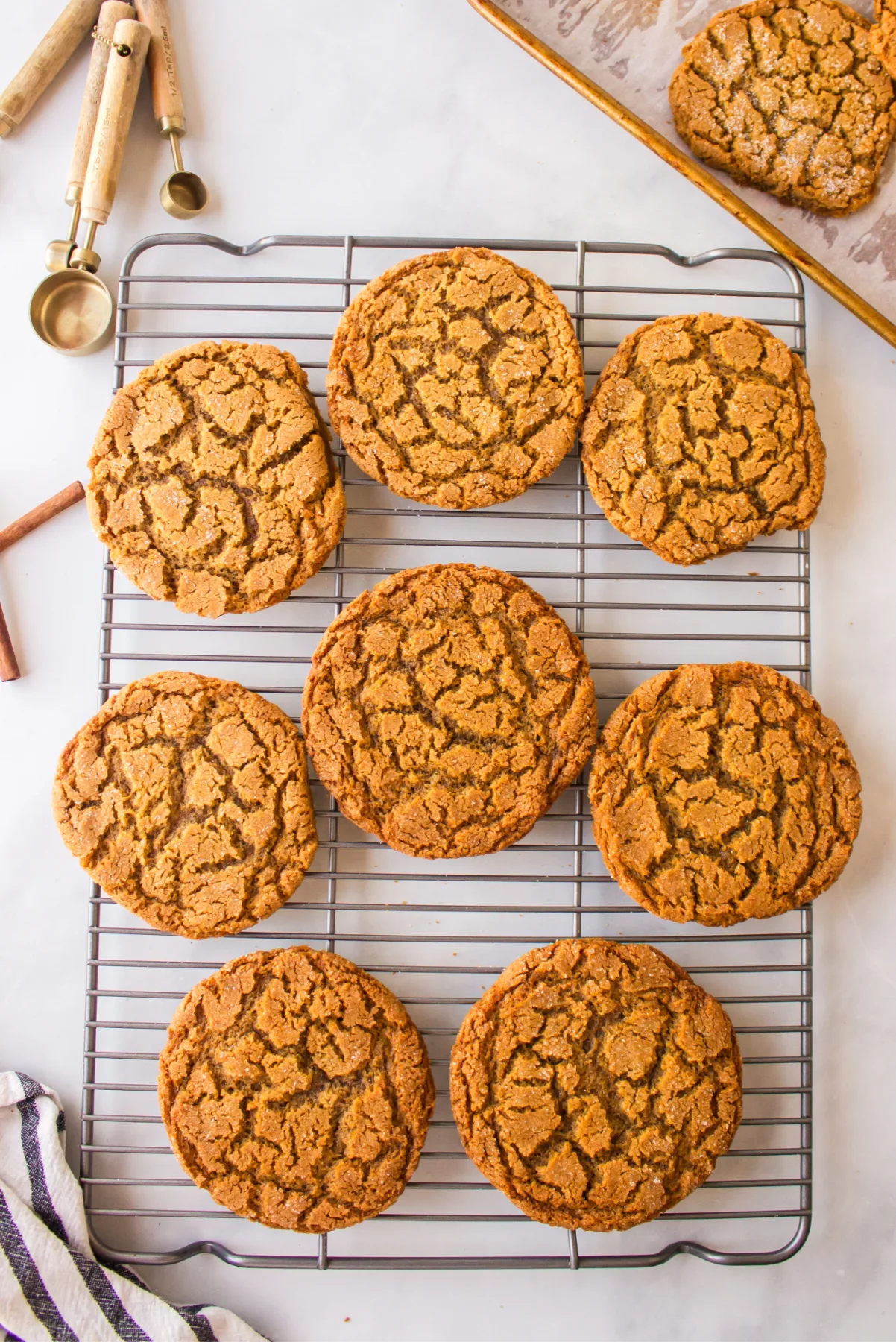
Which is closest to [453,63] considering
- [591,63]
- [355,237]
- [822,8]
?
[591,63]

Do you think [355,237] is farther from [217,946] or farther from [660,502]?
[217,946]

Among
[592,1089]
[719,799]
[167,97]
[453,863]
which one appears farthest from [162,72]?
[592,1089]

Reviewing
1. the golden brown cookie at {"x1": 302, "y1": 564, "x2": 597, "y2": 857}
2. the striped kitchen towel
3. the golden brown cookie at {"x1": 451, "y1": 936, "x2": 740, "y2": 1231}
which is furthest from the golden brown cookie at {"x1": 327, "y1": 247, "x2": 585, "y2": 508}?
the striped kitchen towel

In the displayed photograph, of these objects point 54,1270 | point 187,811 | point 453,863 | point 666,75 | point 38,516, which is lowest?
point 54,1270

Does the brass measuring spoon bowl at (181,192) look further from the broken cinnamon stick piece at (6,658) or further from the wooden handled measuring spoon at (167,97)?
the broken cinnamon stick piece at (6,658)

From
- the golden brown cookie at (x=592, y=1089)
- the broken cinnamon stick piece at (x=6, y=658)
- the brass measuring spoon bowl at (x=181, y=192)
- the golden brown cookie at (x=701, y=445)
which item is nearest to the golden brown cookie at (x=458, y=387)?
the golden brown cookie at (x=701, y=445)

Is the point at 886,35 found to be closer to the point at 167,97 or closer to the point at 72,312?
the point at 167,97
